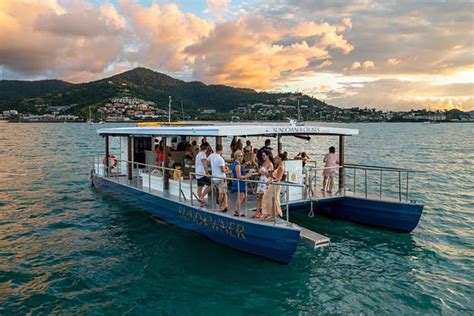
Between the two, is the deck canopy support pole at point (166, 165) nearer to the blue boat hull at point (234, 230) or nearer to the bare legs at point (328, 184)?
the blue boat hull at point (234, 230)

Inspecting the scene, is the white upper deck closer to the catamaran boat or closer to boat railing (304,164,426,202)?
the catamaran boat

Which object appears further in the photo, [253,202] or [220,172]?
[253,202]

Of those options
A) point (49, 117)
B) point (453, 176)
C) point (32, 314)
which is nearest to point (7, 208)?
point (32, 314)

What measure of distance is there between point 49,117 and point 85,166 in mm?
179910

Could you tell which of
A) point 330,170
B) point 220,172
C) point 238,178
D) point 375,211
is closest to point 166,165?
point 220,172

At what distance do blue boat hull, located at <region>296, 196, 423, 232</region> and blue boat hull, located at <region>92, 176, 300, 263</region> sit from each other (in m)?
2.80

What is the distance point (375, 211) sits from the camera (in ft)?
41.5

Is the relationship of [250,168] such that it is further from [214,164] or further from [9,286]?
[9,286]

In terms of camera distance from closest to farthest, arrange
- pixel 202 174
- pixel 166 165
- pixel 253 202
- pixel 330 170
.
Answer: pixel 202 174 → pixel 253 202 → pixel 166 165 → pixel 330 170

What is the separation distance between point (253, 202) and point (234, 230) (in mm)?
1888

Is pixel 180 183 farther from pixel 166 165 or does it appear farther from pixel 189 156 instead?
pixel 189 156

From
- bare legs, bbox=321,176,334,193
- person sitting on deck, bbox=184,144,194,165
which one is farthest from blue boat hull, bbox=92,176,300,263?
bare legs, bbox=321,176,334,193

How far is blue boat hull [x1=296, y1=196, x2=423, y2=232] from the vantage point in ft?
39.3

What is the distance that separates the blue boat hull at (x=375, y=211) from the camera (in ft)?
39.3
